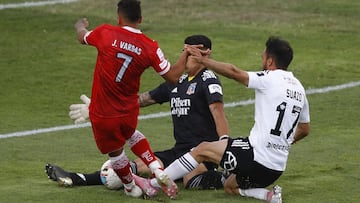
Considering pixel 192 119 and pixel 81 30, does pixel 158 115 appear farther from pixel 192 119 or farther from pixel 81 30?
pixel 81 30

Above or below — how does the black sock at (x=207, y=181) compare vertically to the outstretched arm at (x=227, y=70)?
below

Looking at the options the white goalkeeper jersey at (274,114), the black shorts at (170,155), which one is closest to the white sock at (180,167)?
the white goalkeeper jersey at (274,114)

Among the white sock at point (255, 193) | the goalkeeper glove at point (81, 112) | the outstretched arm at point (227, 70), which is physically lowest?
the white sock at point (255, 193)

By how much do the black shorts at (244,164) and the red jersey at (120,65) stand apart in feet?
3.40

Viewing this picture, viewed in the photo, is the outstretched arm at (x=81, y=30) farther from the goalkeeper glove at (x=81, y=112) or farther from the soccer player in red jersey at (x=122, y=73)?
the goalkeeper glove at (x=81, y=112)

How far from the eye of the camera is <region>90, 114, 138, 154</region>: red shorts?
1113 cm

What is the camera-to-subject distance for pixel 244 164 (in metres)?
11.1

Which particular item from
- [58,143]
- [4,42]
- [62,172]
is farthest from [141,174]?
[4,42]

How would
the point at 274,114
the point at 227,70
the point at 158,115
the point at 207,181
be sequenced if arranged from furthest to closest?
the point at 158,115 → the point at 207,181 → the point at 274,114 → the point at 227,70

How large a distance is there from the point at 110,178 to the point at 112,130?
83 cm

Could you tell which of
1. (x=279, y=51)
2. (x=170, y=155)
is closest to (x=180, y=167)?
(x=170, y=155)

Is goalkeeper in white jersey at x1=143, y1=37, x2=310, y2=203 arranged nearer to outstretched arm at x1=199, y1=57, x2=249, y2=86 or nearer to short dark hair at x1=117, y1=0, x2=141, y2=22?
outstretched arm at x1=199, y1=57, x2=249, y2=86

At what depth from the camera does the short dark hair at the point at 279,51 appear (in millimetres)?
11117

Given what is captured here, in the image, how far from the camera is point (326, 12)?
26.9m
